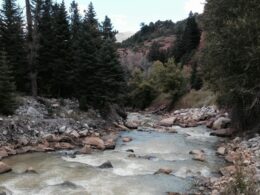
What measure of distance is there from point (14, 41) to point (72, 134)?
456 inches

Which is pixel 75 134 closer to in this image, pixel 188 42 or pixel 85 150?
pixel 85 150

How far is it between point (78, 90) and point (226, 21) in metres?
13.5

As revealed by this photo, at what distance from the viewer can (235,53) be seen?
22.8 meters

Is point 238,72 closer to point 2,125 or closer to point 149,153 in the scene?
point 149,153

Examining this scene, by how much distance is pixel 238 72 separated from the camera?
78.6 feet

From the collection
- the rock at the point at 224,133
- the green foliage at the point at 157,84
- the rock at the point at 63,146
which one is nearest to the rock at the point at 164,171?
the rock at the point at 63,146

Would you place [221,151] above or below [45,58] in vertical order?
below

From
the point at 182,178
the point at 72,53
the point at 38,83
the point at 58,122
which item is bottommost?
the point at 182,178

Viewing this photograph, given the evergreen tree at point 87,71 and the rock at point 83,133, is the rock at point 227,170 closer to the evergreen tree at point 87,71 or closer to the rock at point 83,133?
the rock at point 83,133

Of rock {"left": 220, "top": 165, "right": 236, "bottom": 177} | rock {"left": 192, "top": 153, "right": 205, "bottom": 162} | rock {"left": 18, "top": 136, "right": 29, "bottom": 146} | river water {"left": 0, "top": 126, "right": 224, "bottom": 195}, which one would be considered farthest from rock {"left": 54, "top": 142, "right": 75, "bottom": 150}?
rock {"left": 220, "top": 165, "right": 236, "bottom": 177}

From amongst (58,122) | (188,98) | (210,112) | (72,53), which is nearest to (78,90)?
(72,53)

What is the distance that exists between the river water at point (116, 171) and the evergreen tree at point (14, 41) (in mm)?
11794

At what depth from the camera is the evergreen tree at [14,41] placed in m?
30.6

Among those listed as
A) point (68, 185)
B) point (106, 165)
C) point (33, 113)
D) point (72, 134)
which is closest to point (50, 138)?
point (72, 134)
